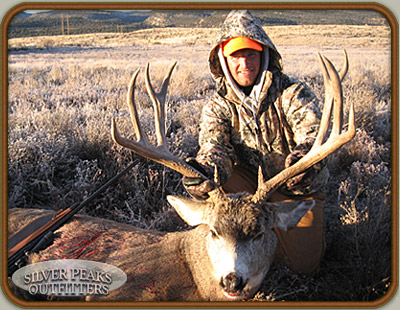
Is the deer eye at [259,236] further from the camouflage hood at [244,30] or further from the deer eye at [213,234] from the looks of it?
the camouflage hood at [244,30]

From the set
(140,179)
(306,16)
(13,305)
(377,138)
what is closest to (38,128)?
(140,179)

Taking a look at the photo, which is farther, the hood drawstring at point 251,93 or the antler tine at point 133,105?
the hood drawstring at point 251,93

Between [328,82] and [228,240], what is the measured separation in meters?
1.36

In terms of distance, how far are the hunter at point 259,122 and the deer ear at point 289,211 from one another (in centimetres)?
55

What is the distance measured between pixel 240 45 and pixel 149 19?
1.04 metres

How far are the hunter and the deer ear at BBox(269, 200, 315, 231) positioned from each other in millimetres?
546

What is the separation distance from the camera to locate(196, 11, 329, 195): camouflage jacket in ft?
11.3

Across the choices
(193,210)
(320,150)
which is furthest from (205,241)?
(320,150)

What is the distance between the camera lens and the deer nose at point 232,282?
234 cm

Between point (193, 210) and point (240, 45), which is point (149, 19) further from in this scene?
Result: point (193, 210)

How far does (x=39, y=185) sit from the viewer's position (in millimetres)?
4332

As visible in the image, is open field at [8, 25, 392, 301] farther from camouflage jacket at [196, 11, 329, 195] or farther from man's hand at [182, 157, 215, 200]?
man's hand at [182, 157, 215, 200]

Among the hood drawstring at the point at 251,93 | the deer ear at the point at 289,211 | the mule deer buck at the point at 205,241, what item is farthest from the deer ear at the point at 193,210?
the hood drawstring at the point at 251,93

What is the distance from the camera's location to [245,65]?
355 centimetres
